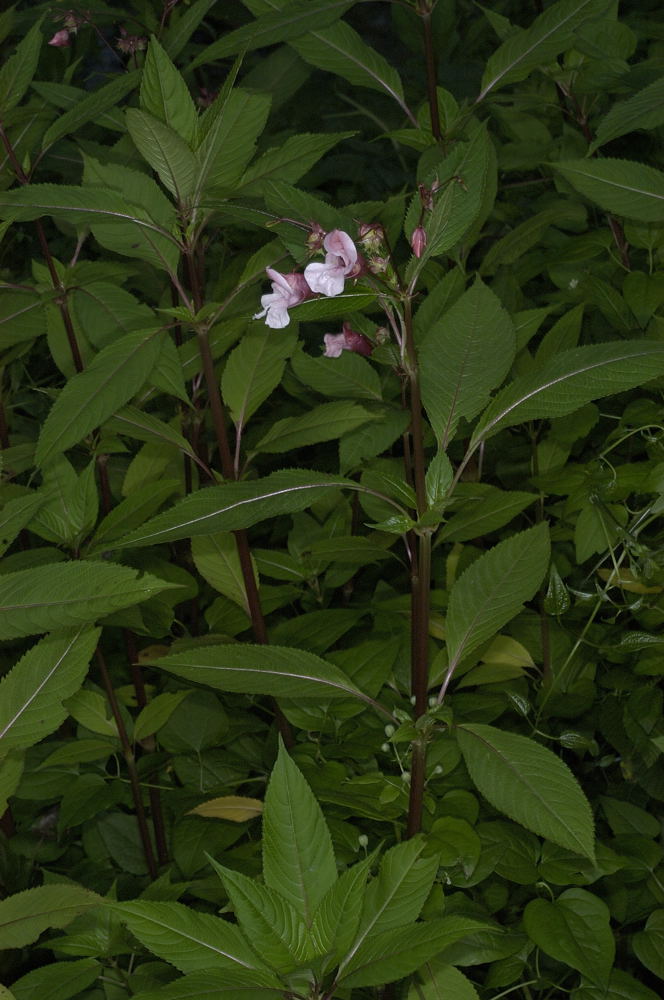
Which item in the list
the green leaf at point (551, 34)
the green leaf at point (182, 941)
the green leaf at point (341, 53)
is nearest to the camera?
the green leaf at point (182, 941)

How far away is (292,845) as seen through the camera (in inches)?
31.2

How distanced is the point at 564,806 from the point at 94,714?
682mm

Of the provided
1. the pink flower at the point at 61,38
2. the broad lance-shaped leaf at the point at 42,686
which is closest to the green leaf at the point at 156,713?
the broad lance-shaped leaf at the point at 42,686

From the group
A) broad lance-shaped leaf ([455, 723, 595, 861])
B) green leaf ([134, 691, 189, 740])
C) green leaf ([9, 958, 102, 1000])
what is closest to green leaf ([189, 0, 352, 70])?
green leaf ([134, 691, 189, 740])

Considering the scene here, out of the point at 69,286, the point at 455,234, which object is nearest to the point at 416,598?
the point at 455,234

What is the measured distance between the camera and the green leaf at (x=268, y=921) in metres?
0.76

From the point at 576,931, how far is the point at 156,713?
1.84 feet

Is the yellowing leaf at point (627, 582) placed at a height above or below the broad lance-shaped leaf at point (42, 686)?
below

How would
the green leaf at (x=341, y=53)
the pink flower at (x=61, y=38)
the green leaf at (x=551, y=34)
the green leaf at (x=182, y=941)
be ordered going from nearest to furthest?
the green leaf at (x=182, y=941)
the green leaf at (x=551, y=34)
the green leaf at (x=341, y=53)
the pink flower at (x=61, y=38)

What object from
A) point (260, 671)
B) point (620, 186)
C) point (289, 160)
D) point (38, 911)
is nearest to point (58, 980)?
point (38, 911)

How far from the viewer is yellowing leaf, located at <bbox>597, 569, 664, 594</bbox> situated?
3.94ft

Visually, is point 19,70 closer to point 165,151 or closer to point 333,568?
point 165,151

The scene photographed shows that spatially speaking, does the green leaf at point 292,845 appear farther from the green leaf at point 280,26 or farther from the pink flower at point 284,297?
the green leaf at point 280,26

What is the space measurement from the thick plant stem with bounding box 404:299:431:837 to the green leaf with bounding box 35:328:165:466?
0.31 m
